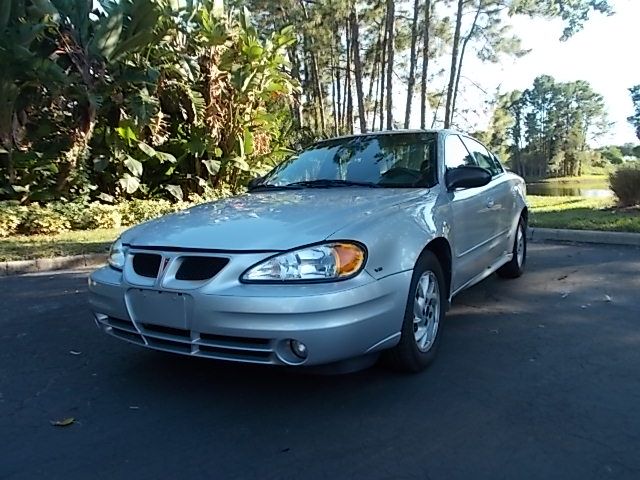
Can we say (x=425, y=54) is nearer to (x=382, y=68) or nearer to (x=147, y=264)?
(x=382, y=68)

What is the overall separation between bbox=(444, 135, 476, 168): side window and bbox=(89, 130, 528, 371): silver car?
0.24 m

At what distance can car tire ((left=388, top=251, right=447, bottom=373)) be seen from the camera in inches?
124

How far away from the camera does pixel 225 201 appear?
13.3 ft

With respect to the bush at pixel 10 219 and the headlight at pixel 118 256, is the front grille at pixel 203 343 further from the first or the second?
the bush at pixel 10 219

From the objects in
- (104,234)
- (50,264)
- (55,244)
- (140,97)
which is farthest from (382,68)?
(50,264)

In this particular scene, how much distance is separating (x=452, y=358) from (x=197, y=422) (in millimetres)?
1709

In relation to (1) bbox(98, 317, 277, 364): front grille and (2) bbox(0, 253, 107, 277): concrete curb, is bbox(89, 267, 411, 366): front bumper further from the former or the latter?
(2) bbox(0, 253, 107, 277): concrete curb

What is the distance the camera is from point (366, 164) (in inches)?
166

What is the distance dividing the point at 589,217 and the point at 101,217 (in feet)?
30.4

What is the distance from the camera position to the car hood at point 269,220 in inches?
111

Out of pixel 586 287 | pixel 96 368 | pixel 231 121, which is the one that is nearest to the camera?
pixel 96 368

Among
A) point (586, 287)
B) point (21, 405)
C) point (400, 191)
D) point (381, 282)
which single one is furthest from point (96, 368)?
point (586, 287)

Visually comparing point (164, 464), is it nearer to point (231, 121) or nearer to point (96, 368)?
point (96, 368)

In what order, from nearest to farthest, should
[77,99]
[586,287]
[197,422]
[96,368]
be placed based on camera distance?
[197,422]
[96,368]
[586,287]
[77,99]
